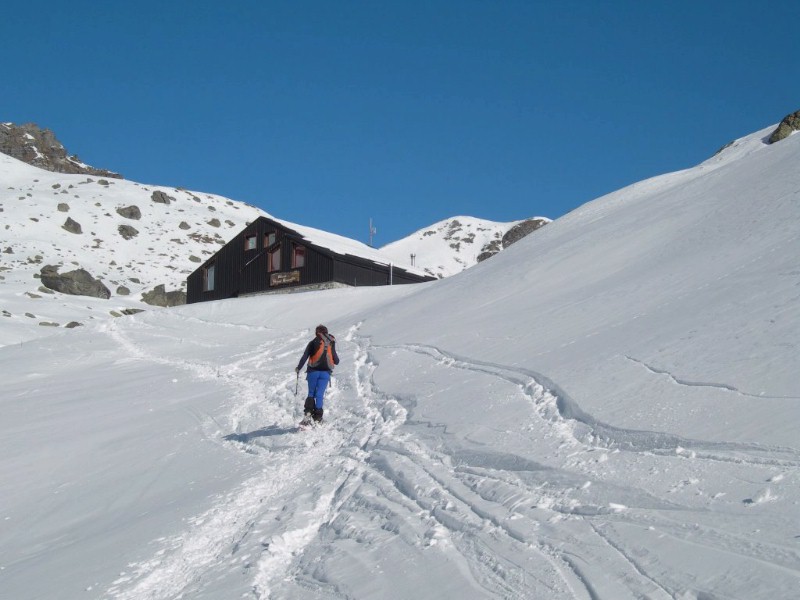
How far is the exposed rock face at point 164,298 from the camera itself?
52.3 metres

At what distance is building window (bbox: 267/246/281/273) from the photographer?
128ft

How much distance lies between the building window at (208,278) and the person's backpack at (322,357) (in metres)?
34.8

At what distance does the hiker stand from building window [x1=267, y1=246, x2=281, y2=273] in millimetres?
29383

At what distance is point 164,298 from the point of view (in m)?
53.1

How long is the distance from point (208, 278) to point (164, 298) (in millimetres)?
10698

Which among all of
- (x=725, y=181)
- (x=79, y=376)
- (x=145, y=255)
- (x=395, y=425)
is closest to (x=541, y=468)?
(x=395, y=425)

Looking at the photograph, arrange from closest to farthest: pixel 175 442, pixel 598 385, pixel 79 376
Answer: pixel 598 385
pixel 175 442
pixel 79 376

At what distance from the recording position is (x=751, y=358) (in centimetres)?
688

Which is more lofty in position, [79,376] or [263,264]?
[263,264]

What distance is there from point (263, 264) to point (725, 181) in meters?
26.1

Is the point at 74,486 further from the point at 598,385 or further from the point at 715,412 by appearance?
the point at 715,412

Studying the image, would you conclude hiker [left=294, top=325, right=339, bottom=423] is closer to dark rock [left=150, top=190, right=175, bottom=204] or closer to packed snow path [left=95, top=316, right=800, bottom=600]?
packed snow path [left=95, top=316, right=800, bottom=600]

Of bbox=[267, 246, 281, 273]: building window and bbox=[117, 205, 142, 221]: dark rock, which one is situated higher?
bbox=[117, 205, 142, 221]: dark rock

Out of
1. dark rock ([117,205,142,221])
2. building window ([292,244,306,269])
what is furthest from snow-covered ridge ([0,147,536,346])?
building window ([292,244,306,269])
